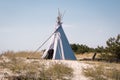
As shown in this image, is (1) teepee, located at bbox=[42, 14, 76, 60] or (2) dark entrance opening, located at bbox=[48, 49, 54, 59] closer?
(1) teepee, located at bbox=[42, 14, 76, 60]

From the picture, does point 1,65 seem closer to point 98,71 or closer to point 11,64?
point 11,64

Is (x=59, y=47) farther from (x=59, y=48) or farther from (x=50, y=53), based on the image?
(x=50, y=53)

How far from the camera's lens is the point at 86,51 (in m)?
34.4

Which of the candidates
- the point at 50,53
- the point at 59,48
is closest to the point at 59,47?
the point at 59,48

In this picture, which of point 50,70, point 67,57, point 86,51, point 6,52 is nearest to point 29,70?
point 50,70

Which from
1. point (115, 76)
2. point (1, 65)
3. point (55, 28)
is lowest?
point (115, 76)

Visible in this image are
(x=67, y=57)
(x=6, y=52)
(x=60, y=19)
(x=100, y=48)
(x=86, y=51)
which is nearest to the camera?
(x=6, y=52)

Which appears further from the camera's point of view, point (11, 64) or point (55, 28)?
point (55, 28)

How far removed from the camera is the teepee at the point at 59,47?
18.7m

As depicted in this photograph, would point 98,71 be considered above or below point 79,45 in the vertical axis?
below

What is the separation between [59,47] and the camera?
1897 centimetres

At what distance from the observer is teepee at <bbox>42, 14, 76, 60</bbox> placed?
61.2ft

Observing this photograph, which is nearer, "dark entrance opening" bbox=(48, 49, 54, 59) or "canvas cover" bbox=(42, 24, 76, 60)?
"canvas cover" bbox=(42, 24, 76, 60)

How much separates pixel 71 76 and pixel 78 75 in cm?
38
